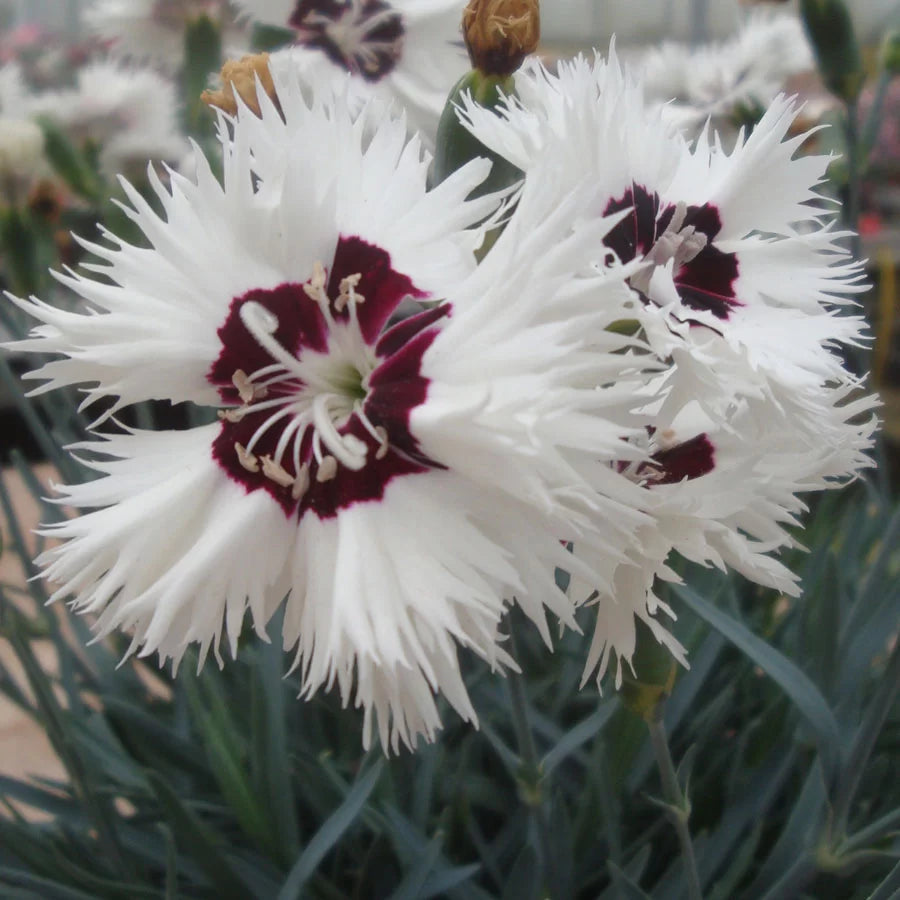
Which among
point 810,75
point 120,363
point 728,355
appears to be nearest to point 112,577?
point 120,363

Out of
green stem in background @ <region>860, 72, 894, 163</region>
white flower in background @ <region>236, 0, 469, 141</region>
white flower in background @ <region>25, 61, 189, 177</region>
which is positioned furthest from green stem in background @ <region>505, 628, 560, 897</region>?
white flower in background @ <region>25, 61, 189, 177</region>

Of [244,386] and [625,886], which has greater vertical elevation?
[244,386]

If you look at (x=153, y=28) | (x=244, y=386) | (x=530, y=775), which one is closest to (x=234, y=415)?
(x=244, y=386)

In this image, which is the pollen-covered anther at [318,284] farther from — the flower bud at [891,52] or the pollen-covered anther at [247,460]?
the flower bud at [891,52]

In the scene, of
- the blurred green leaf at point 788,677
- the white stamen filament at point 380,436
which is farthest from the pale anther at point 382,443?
the blurred green leaf at point 788,677

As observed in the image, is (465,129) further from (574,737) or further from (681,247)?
(574,737)

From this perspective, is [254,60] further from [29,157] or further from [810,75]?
[810,75]
